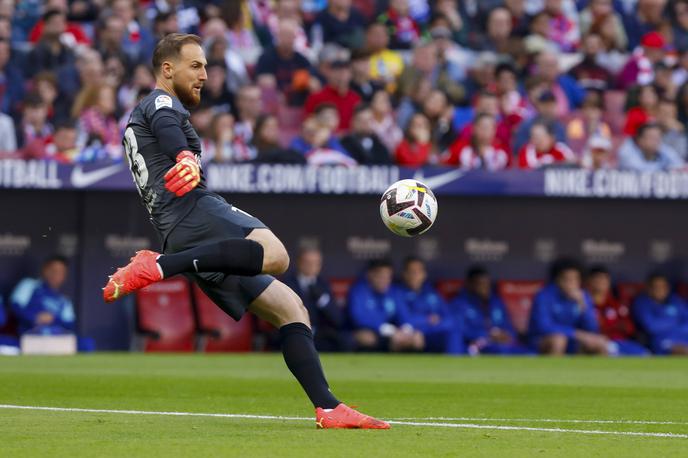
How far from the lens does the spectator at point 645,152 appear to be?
17.8 metres

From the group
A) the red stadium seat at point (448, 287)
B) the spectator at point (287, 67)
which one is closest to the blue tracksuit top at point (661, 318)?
the red stadium seat at point (448, 287)

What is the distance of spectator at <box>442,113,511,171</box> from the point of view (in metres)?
17.2

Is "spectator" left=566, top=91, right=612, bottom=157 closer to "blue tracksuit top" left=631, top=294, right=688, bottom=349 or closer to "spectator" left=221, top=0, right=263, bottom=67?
"blue tracksuit top" left=631, top=294, right=688, bottom=349

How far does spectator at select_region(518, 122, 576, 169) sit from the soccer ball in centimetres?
913

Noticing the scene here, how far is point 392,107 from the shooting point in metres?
18.3

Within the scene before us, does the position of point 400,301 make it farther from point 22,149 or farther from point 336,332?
point 22,149

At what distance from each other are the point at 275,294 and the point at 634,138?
11705 millimetres

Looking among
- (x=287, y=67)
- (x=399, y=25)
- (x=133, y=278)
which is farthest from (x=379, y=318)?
(x=133, y=278)

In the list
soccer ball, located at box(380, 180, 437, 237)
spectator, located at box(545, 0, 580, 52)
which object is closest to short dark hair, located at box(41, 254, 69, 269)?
spectator, located at box(545, 0, 580, 52)

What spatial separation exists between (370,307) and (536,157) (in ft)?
8.87

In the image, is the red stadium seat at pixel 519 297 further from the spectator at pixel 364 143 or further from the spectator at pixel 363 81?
the spectator at pixel 363 81

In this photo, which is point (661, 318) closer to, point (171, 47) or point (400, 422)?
point (400, 422)

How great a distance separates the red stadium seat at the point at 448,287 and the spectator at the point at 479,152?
172 cm

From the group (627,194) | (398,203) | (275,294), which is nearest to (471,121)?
(627,194)
